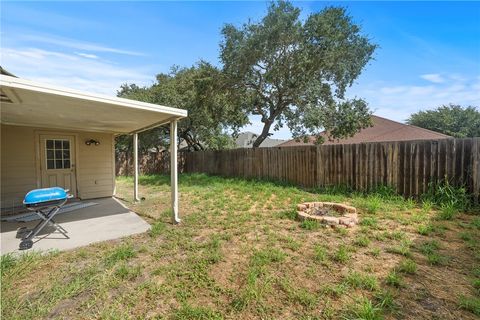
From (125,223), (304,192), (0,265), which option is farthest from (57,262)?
(304,192)

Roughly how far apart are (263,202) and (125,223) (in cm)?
323

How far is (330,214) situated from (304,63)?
22.6 ft

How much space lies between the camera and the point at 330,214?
14.5 ft

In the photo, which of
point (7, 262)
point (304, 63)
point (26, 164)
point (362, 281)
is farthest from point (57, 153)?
point (304, 63)

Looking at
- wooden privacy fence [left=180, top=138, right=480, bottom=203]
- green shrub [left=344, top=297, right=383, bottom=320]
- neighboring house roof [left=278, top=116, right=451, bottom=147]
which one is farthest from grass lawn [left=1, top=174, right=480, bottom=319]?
neighboring house roof [left=278, top=116, right=451, bottom=147]

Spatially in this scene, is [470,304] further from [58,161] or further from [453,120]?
[453,120]

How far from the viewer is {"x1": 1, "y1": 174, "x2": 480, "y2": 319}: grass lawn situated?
2002 millimetres

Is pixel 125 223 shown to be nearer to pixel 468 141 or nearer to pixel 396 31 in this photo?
pixel 468 141

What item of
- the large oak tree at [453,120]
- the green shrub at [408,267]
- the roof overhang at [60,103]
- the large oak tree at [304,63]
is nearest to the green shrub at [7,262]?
the roof overhang at [60,103]

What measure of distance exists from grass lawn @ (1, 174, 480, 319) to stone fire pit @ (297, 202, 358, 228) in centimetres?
19

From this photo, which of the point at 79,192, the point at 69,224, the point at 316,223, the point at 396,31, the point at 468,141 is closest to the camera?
the point at 316,223

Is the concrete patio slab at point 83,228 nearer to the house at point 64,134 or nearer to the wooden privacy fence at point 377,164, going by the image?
the house at point 64,134

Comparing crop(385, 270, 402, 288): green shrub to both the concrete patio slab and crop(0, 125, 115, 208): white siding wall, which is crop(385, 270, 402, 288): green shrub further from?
crop(0, 125, 115, 208): white siding wall

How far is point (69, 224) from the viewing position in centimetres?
439
